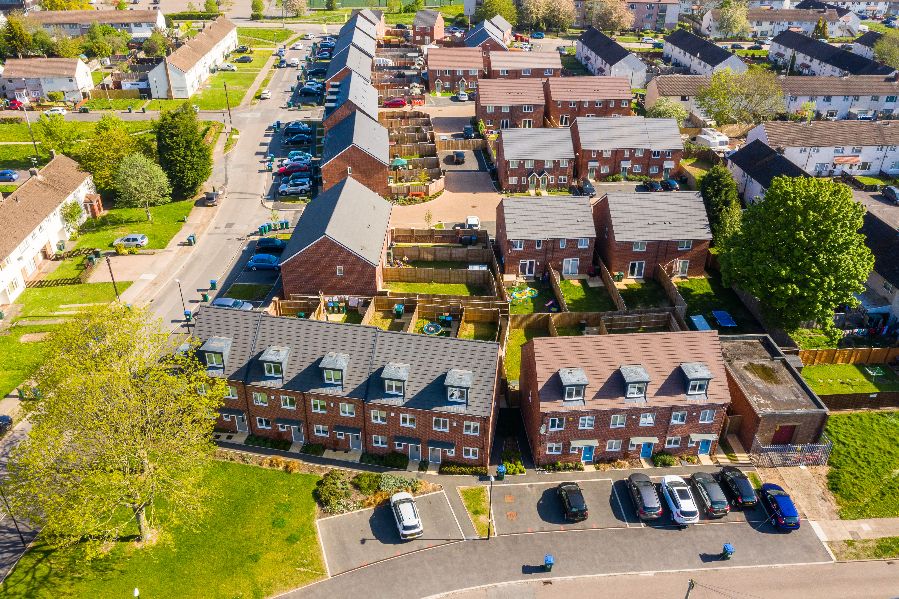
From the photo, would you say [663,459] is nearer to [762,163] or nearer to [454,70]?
[762,163]

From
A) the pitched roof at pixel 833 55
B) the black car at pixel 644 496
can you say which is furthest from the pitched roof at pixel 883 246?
the pitched roof at pixel 833 55

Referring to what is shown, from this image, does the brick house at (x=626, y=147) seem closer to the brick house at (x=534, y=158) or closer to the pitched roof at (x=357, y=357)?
the brick house at (x=534, y=158)

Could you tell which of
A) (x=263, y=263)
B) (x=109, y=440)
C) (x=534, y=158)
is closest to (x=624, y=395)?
(x=109, y=440)

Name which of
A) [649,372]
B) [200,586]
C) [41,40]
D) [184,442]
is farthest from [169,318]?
[41,40]

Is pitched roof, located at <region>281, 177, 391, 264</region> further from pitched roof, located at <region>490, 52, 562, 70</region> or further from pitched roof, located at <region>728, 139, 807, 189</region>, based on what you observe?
pitched roof, located at <region>490, 52, 562, 70</region>

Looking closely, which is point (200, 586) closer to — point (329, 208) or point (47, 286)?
point (329, 208)

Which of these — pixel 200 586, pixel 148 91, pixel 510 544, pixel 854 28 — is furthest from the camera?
pixel 854 28
